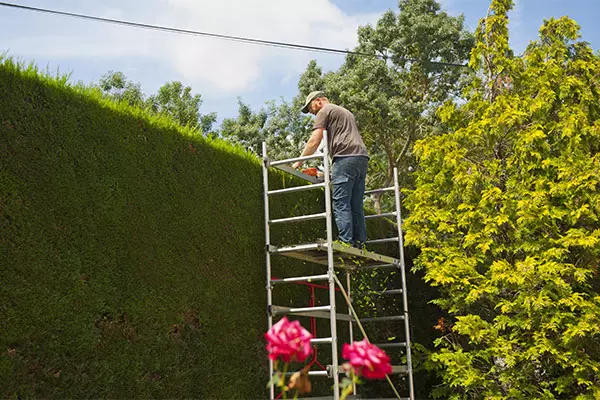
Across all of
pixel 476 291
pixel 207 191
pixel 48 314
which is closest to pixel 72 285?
pixel 48 314

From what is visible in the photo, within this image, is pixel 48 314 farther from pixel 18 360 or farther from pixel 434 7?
pixel 434 7

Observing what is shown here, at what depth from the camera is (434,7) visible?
21.4 meters

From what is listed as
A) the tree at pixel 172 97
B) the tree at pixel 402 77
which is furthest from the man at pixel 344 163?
the tree at pixel 172 97

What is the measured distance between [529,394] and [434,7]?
16553 millimetres

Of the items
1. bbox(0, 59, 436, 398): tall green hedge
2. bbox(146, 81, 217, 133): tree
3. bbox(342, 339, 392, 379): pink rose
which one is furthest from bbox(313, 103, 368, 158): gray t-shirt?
bbox(146, 81, 217, 133): tree

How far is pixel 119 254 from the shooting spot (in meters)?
4.55

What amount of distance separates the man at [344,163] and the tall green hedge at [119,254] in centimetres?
76

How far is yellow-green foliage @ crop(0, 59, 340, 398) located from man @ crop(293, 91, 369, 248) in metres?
0.77

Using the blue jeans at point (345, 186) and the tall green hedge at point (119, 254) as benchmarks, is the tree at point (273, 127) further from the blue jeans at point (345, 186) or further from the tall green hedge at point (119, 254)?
the tall green hedge at point (119, 254)

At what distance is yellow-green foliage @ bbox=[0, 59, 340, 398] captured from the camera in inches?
154

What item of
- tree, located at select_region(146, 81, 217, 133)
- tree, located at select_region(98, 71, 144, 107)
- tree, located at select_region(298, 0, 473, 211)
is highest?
tree, located at select_region(98, 71, 144, 107)

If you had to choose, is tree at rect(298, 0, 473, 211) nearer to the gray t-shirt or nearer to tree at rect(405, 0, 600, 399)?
tree at rect(405, 0, 600, 399)

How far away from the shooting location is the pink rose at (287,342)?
6.68 ft

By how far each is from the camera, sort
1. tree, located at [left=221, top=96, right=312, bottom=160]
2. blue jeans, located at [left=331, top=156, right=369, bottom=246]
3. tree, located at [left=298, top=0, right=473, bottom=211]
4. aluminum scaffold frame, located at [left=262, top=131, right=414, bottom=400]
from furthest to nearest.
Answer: tree, located at [left=221, top=96, right=312, bottom=160] → tree, located at [left=298, top=0, right=473, bottom=211] → blue jeans, located at [left=331, top=156, right=369, bottom=246] → aluminum scaffold frame, located at [left=262, top=131, right=414, bottom=400]
